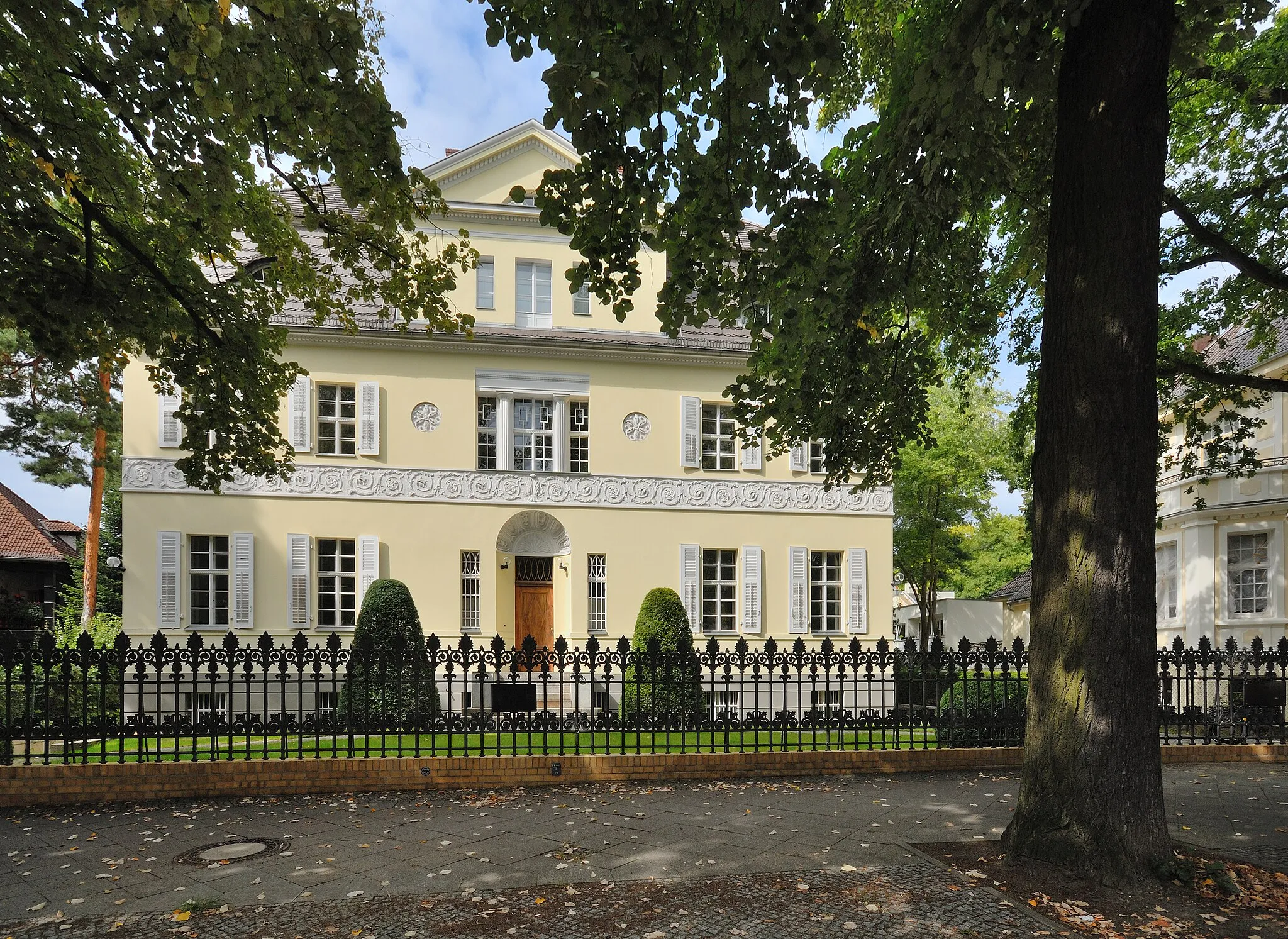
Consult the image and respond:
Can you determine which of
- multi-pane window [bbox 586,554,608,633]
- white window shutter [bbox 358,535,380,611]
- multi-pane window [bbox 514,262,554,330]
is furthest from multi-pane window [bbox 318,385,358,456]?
multi-pane window [bbox 586,554,608,633]

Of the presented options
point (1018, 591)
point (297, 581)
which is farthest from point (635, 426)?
point (1018, 591)

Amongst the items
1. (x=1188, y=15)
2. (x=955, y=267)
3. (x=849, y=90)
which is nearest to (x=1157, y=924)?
(x=1188, y=15)

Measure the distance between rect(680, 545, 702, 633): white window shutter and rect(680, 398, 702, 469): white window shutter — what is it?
2130 millimetres

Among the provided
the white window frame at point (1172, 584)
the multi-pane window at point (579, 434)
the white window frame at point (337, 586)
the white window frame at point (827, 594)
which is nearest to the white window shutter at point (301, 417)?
the white window frame at point (337, 586)

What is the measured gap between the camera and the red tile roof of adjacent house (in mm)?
30828

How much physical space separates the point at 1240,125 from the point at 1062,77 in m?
7.25

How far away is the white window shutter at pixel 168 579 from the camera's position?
1806cm

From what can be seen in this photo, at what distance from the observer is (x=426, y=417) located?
19.6 meters

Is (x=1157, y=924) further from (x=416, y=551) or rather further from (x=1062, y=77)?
(x=416, y=551)

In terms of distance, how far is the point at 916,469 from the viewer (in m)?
31.4

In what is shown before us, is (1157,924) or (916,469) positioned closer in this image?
(1157,924)

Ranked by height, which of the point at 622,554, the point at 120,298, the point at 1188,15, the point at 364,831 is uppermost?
the point at 1188,15

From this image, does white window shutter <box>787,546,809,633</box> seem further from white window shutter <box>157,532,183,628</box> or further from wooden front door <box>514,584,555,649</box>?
white window shutter <box>157,532,183,628</box>

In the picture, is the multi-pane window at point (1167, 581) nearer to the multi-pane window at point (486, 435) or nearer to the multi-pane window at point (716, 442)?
the multi-pane window at point (716, 442)
